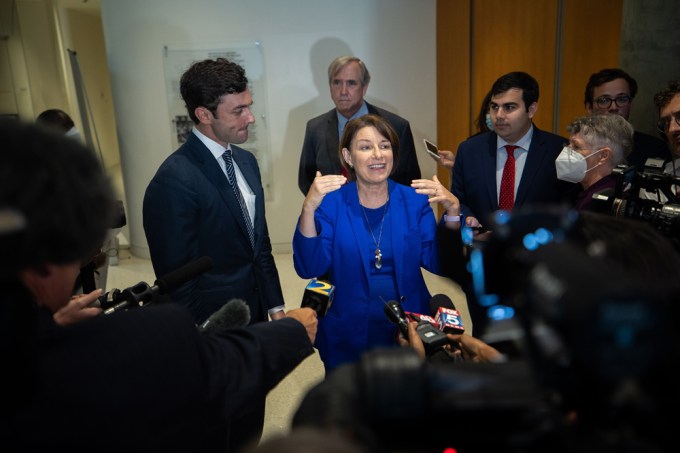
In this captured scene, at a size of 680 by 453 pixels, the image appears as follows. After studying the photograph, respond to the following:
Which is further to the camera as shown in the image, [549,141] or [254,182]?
[549,141]

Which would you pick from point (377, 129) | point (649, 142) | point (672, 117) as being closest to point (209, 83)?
point (377, 129)

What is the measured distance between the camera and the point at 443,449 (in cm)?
67

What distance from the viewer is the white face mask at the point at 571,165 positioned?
2.45 metres

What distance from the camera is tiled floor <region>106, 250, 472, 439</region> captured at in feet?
9.29

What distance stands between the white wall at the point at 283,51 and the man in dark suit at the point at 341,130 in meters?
1.35

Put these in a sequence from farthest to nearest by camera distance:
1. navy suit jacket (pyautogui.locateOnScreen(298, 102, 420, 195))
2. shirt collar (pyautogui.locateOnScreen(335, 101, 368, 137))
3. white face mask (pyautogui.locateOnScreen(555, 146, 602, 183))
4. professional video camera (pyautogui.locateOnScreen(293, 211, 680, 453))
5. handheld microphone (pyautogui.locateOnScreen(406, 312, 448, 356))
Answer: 1. shirt collar (pyautogui.locateOnScreen(335, 101, 368, 137))
2. navy suit jacket (pyautogui.locateOnScreen(298, 102, 420, 195))
3. white face mask (pyautogui.locateOnScreen(555, 146, 602, 183))
4. handheld microphone (pyautogui.locateOnScreen(406, 312, 448, 356))
5. professional video camera (pyautogui.locateOnScreen(293, 211, 680, 453))

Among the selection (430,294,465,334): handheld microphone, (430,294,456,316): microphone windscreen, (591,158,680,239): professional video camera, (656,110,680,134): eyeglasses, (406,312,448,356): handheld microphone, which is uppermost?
(656,110,680,134): eyeglasses

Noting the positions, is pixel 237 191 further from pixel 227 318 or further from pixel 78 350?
pixel 78 350

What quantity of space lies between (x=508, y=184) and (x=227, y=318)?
199cm

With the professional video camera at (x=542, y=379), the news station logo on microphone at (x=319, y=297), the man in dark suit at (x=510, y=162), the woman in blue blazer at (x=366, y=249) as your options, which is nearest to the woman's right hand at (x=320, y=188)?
the woman in blue blazer at (x=366, y=249)

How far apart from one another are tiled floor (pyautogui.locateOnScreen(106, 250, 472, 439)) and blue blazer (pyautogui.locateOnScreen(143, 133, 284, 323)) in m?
0.55

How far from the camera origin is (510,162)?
2.87 m

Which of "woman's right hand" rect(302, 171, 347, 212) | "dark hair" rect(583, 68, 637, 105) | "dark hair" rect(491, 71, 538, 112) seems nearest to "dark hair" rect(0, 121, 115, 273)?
"woman's right hand" rect(302, 171, 347, 212)

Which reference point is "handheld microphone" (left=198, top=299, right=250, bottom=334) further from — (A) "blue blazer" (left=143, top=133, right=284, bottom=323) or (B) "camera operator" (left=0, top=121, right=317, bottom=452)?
(A) "blue blazer" (left=143, top=133, right=284, bottom=323)
